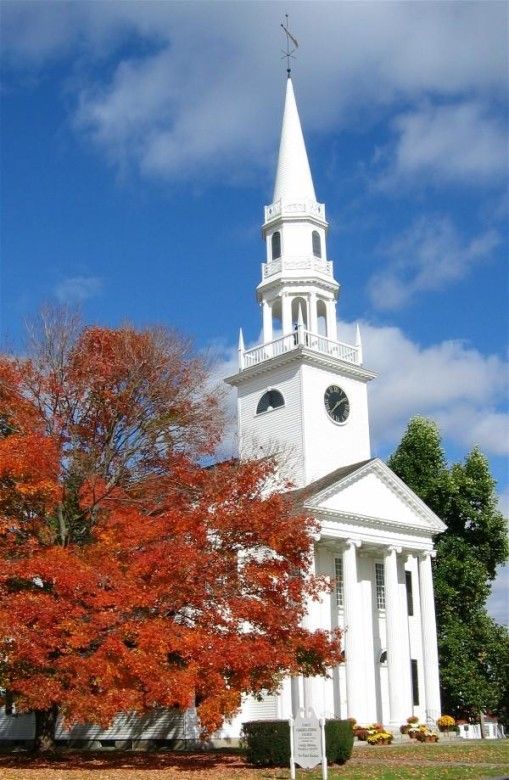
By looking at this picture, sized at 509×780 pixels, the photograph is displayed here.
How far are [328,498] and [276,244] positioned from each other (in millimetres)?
14798

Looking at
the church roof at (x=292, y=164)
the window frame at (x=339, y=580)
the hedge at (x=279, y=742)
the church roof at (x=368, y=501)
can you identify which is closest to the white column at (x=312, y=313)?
the church roof at (x=292, y=164)

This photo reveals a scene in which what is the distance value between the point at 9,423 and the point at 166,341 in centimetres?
651

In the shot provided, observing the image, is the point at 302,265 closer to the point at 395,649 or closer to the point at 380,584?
the point at 380,584

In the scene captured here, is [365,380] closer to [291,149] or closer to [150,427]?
[291,149]

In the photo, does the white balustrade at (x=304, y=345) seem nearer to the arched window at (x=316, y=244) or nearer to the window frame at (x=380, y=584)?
the arched window at (x=316, y=244)

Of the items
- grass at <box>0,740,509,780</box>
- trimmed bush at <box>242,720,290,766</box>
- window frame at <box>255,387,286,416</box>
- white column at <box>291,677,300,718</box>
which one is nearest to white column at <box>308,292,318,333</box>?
window frame at <box>255,387,286,416</box>

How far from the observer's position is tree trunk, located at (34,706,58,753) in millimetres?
28439

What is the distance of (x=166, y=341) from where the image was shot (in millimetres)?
32312

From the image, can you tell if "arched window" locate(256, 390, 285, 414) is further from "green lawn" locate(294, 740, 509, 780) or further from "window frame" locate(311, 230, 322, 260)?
"green lawn" locate(294, 740, 509, 780)

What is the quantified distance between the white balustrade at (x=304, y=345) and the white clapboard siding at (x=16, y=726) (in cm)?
1925

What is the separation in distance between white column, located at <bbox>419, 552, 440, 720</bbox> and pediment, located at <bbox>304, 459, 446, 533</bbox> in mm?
1921

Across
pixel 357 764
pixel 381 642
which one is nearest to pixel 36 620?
pixel 357 764

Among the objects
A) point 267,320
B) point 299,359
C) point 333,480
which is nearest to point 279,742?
point 333,480

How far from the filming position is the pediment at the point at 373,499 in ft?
125
